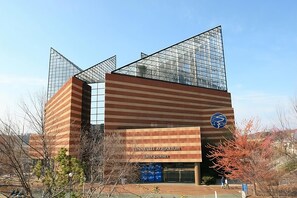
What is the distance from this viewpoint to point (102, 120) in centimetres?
4797

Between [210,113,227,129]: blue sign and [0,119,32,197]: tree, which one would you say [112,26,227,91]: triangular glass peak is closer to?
[210,113,227,129]: blue sign

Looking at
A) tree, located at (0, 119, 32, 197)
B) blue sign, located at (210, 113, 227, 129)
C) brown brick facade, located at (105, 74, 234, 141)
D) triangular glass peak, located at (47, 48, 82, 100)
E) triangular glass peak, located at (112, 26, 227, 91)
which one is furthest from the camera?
triangular glass peak, located at (47, 48, 82, 100)

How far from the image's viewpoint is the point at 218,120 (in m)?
53.7

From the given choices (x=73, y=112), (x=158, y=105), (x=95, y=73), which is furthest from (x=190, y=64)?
(x=73, y=112)

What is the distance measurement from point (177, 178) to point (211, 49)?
32.3 meters

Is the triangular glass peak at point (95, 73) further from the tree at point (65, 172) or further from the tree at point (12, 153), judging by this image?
the tree at point (12, 153)

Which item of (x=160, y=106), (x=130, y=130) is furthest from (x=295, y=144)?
(x=160, y=106)

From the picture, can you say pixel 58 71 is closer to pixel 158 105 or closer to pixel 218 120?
pixel 158 105

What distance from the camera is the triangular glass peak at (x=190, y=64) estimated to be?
50062 millimetres

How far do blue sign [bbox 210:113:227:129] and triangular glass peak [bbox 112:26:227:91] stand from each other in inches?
299

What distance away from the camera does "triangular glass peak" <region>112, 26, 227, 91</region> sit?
5006 centimetres

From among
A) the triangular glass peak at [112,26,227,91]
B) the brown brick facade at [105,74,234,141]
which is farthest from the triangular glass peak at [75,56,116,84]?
the triangular glass peak at [112,26,227,91]

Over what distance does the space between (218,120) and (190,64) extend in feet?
42.4

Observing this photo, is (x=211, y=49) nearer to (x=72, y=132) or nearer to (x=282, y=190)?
(x=72, y=132)
